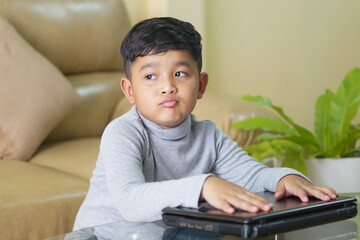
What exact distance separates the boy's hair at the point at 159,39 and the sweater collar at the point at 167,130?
0.35 feet

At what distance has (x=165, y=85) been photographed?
100cm

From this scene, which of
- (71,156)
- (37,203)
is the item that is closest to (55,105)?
(71,156)

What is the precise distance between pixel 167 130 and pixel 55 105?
98 cm

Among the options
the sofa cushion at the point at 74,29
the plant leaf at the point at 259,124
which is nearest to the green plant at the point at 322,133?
the plant leaf at the point at 259,124

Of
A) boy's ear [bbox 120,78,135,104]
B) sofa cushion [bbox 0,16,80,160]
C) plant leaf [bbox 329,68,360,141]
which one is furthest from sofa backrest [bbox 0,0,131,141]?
boy's ear [bbox 120,78,135,104]

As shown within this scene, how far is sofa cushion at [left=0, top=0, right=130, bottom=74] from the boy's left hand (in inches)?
56.5

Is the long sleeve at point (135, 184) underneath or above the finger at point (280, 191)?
above

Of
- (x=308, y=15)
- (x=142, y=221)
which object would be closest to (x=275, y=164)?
(x=308, y=15)

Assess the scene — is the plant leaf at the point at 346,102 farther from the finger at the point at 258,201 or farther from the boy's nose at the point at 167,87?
the finger at the point at 258,201

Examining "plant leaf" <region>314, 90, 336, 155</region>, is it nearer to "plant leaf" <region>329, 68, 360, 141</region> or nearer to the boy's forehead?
"plant leaf" <region>329, 68, 360, 141</region>

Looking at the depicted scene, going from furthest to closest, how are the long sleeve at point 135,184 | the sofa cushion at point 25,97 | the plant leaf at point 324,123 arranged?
the plant leaf at point 324,123, the sofa cushion at point 25,97, the long sleeve at point 135,184

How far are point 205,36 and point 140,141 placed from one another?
6.06 feet

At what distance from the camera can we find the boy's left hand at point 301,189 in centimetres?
89

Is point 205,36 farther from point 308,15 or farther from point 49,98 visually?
point 49,98
